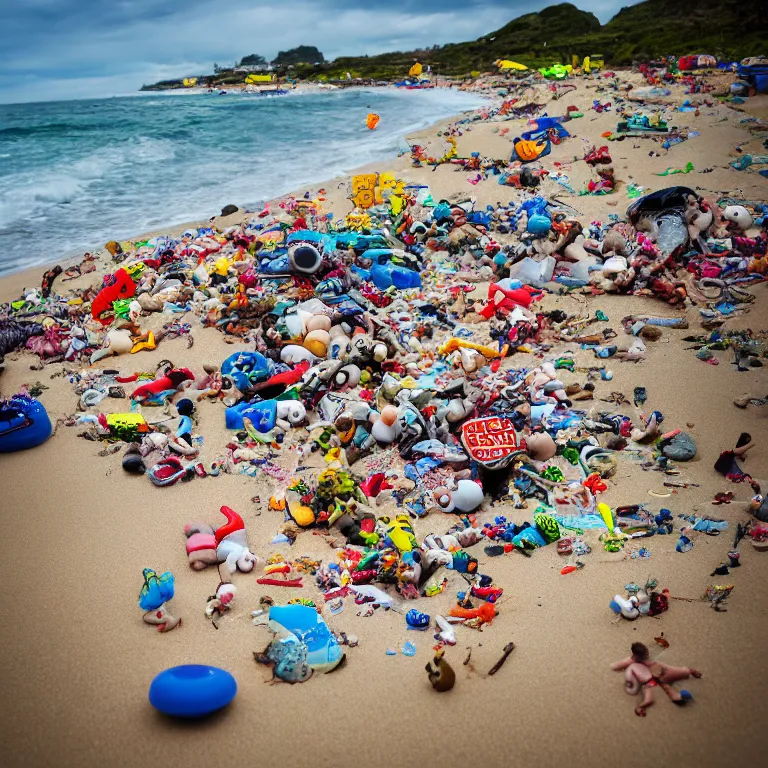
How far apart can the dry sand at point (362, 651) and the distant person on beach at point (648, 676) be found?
0.13 feet

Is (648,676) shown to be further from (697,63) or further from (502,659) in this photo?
(697,63)

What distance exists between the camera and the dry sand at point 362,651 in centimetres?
220

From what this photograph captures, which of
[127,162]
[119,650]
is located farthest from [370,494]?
[127,162]

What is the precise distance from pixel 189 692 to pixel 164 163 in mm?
17904

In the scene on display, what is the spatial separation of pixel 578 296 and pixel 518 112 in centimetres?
1307

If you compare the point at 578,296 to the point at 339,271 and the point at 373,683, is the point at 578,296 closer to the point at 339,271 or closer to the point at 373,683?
the point at 339,271

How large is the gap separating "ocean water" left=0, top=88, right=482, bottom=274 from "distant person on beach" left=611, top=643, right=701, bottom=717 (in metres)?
10.5

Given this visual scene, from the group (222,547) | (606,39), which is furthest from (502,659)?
(606,39)

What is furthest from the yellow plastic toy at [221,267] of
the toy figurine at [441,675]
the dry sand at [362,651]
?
the toy figurine at [441,675]

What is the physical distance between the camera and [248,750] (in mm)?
2242

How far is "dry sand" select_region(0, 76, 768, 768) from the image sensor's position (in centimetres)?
220

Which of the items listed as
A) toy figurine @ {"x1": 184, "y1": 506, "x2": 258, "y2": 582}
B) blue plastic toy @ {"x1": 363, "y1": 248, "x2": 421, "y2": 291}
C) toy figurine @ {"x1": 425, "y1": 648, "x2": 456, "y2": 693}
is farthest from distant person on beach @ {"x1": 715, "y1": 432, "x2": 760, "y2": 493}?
blue plastic toy @ {"x1": 363, "y1": 248, "x2": 421, "y2": 291}

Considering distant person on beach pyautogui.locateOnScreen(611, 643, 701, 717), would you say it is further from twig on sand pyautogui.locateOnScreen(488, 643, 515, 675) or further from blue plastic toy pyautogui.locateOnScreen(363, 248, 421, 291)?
blue plastic toy pyautogui.locateOnScreen(363, 248, 421, 291)

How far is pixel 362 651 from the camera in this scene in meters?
2.76
